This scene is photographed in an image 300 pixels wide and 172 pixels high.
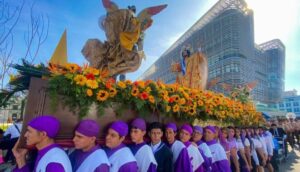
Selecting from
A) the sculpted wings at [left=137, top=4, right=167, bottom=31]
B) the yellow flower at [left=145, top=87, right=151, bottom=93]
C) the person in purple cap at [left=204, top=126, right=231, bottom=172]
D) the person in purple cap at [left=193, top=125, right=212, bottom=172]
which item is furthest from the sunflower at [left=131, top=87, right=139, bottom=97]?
the sculpted wings at [left=137, top=4, right=167, bottom=31]

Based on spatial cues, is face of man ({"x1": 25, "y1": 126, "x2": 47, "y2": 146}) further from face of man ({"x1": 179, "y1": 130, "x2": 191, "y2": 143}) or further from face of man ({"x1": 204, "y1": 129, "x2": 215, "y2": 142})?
face of man ({"x1": 204, "y1": 129, "x2": 215, "y2": 142})

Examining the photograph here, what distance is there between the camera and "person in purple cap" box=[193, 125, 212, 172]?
13.7 ft

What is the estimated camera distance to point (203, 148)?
425cm

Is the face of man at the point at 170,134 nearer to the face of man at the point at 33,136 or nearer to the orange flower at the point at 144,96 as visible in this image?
the orange flower at the point at 144,96

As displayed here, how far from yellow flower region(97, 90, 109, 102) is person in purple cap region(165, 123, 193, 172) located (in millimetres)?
1401

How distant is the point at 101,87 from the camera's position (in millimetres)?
2777

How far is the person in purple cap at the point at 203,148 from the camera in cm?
416

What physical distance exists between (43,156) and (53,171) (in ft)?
0.82

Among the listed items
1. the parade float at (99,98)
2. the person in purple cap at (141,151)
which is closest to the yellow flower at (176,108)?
the parade float at (99,98)

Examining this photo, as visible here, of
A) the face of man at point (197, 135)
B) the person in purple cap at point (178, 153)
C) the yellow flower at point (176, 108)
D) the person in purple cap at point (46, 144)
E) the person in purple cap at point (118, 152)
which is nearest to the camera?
the person in purple cap at point (46, 144)

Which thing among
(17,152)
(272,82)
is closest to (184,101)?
(17,152)

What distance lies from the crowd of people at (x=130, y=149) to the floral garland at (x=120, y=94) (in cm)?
25

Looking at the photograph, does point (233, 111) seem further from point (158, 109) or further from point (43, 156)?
point (43, 156)

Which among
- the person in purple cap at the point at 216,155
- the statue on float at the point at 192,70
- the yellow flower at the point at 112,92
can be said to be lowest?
the person in purple cap at the point at 216,155
